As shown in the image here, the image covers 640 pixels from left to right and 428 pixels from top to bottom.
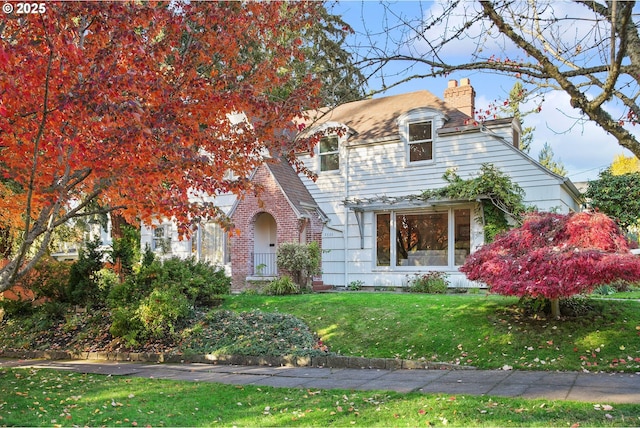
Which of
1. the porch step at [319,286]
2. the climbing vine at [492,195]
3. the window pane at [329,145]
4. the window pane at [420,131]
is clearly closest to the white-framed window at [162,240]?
the porch step at [319,286]

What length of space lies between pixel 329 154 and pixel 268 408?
47.5 feet

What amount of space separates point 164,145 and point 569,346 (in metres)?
7.31

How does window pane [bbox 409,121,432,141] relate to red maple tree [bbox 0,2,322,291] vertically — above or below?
above

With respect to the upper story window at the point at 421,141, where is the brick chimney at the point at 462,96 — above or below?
above

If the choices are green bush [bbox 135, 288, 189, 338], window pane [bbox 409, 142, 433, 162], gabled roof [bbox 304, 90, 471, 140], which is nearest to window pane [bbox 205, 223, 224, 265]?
gabled roof [bbox 304, 90, 471, 140]

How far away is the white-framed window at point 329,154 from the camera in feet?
65.0

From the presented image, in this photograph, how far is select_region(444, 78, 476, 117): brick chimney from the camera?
61.8 ft

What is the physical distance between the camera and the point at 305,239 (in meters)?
18.6

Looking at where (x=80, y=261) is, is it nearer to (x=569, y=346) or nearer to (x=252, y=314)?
(x=252, y=314)

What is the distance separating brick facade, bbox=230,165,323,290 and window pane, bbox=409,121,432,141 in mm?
4591

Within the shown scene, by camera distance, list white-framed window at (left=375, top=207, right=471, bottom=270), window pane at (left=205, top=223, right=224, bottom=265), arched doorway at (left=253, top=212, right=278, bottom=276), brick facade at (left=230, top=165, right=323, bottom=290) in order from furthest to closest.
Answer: window pane at (left=205, top=223, right=224, bottom=265) → arched doorway at (left=253, top=212, right=278, bottom=276) → brick facade at (left=230, top=165, right=323, bottom=290) → white-framed window at (left=375, top=207, right=471, bottom=270)

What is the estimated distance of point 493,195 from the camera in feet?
51.8

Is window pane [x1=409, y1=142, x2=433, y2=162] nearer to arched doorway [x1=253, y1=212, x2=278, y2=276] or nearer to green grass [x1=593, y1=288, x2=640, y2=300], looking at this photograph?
arched doorway [x1=253, y1=212, x2=278, y2=276]

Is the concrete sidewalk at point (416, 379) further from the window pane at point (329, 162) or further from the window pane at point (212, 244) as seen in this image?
the window pane at point (329, 162)
